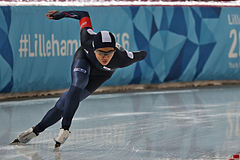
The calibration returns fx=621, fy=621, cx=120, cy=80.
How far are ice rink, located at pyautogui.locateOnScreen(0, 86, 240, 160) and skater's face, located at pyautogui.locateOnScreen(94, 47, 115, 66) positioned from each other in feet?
2.82

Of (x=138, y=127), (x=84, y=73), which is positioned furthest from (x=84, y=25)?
(x=138, y=127)

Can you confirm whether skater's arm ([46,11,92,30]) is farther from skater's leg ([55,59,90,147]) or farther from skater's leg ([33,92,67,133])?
skater's leg ([33,92,67,133])

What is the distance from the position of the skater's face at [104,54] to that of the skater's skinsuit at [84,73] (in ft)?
0.27

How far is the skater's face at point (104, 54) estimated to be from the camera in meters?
6.00

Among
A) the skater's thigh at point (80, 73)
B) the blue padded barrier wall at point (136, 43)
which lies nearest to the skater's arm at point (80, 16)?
the skater's thigh at point (80, 73)

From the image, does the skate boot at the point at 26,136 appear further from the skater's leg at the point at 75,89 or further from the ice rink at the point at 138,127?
the skater's leg at the point at 75,89

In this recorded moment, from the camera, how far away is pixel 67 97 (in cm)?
606

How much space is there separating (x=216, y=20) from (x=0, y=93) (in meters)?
4.90

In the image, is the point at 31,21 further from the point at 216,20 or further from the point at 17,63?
the point at 216,20

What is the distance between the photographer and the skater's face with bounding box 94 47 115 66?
6.00 metres

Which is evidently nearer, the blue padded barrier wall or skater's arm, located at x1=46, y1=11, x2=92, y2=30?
skater's arm, located at x1=46, y1=11, x2=92, y2=30

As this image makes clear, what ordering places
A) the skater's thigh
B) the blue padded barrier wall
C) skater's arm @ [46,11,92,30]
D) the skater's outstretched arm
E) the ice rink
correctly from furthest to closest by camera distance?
the blue padded barrier wall, skater's arm @ [46,11,92,30], the skater's outstretched arm, the skater's thigh, the ice rink


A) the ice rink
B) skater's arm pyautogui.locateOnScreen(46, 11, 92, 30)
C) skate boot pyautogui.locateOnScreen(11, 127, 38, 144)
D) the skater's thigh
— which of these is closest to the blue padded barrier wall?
the ice rink

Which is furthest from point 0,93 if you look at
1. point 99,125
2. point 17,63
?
point 99,125
